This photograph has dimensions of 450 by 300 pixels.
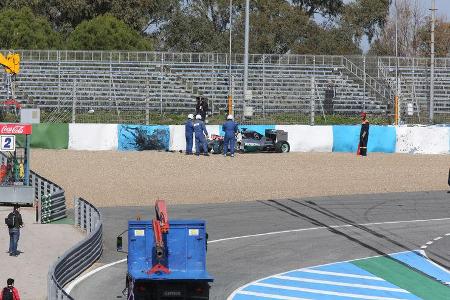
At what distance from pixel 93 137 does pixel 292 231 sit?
1766 centimetres

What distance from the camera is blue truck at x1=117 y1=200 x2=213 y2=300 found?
22.8 m

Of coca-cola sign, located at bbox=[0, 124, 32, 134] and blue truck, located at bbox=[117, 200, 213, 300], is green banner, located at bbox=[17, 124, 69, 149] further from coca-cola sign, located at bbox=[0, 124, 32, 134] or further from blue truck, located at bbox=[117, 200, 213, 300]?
blue truck, located at bbox=[117, 200, 213, 300]

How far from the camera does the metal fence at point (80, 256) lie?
22919mm

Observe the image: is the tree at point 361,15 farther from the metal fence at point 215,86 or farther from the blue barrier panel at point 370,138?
the blue barrier panel at point 370,138

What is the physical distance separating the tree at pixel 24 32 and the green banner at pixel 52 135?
28279 mm

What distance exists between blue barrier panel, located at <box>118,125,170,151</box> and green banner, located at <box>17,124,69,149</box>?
2.44 m

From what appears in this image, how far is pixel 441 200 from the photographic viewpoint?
43.2m

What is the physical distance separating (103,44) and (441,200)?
42.1 metres

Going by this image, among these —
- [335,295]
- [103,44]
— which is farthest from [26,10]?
[335,295]

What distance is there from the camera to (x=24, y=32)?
79.6 meters

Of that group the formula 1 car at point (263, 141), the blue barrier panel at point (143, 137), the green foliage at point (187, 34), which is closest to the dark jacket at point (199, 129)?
the formula 1 car at point (263, 141)

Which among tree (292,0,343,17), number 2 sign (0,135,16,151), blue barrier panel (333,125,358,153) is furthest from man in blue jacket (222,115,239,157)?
tree (292,0,343,17)

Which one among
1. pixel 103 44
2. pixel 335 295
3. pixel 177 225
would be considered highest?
pixel 103 44

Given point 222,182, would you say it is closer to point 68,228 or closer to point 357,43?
point 68,228
